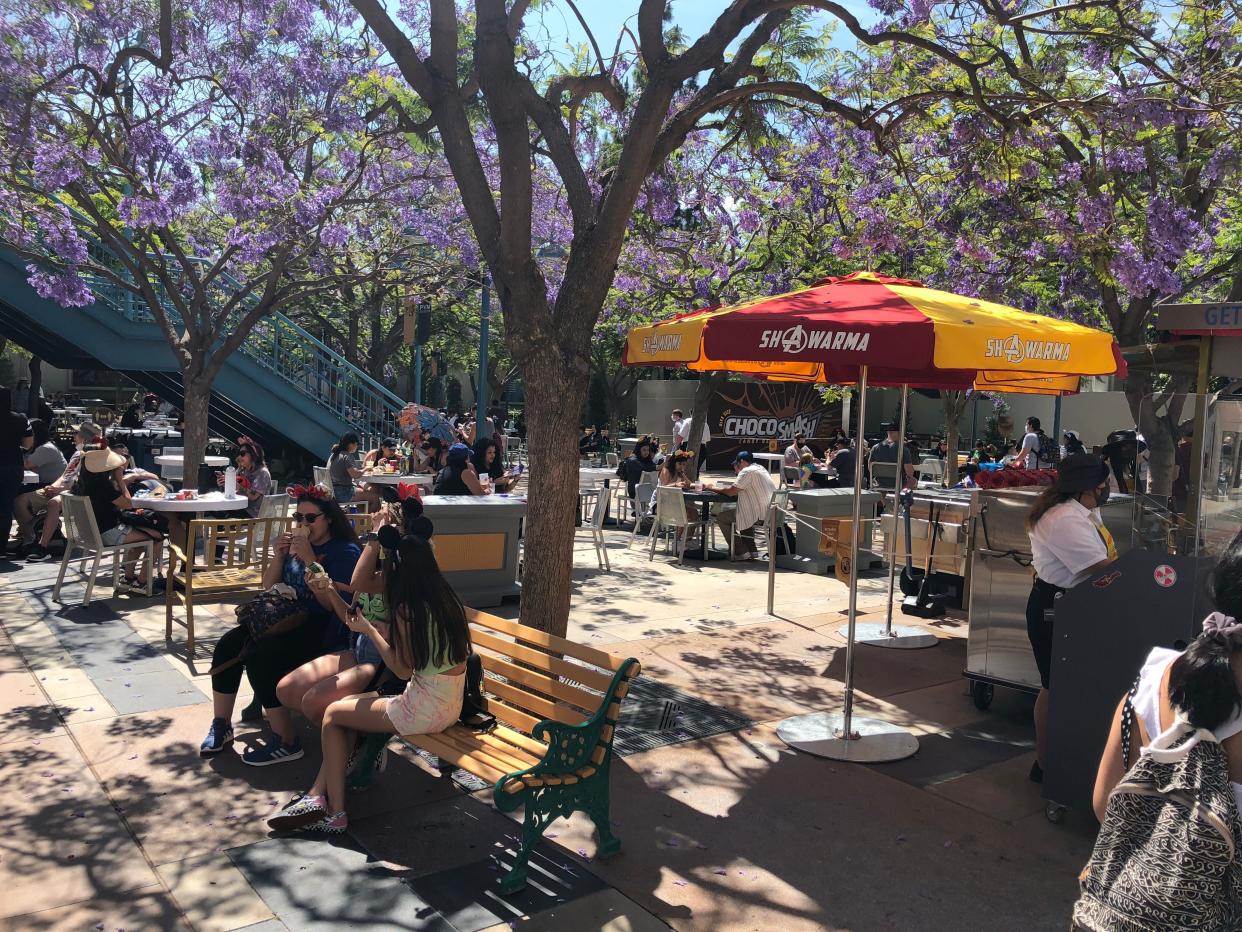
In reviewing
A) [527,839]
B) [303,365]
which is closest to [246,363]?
[303,365]

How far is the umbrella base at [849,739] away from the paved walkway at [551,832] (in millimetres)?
107

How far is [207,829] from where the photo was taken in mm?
4367

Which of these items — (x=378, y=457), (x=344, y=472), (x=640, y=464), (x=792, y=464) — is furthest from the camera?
(x=792, y=464)

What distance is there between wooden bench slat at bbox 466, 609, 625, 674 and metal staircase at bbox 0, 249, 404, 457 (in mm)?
13097

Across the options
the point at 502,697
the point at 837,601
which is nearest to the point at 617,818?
the point at 502,697

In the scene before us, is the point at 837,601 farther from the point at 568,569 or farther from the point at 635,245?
the point at 635,245

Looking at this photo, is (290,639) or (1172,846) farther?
(290,639)

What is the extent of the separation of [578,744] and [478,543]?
489cm

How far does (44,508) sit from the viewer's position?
37.0ft

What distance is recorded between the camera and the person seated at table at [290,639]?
17.0 feet

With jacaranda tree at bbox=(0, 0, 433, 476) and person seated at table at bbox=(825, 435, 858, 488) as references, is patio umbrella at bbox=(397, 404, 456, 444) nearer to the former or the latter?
jacaranda tree at bbox=(0, 0, 433, 476)

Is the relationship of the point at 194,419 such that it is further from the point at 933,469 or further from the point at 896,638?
the point at 933,469

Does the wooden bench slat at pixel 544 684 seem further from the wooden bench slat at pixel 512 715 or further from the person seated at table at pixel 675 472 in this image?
the person seated at table at pixel 675 472

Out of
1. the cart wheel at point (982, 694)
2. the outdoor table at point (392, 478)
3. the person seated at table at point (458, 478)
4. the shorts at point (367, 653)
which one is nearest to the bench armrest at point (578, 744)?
the shorts at point (367, 653)
